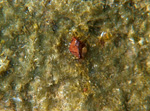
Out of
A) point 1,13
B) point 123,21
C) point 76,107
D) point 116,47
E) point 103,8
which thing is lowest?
point 76,107

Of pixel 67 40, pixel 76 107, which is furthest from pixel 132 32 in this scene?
pixel 76 107

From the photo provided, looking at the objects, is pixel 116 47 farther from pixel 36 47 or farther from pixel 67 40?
pixel 36 47

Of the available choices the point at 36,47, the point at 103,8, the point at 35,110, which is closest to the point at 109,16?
the point at 103,8

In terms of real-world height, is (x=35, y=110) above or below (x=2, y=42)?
below
